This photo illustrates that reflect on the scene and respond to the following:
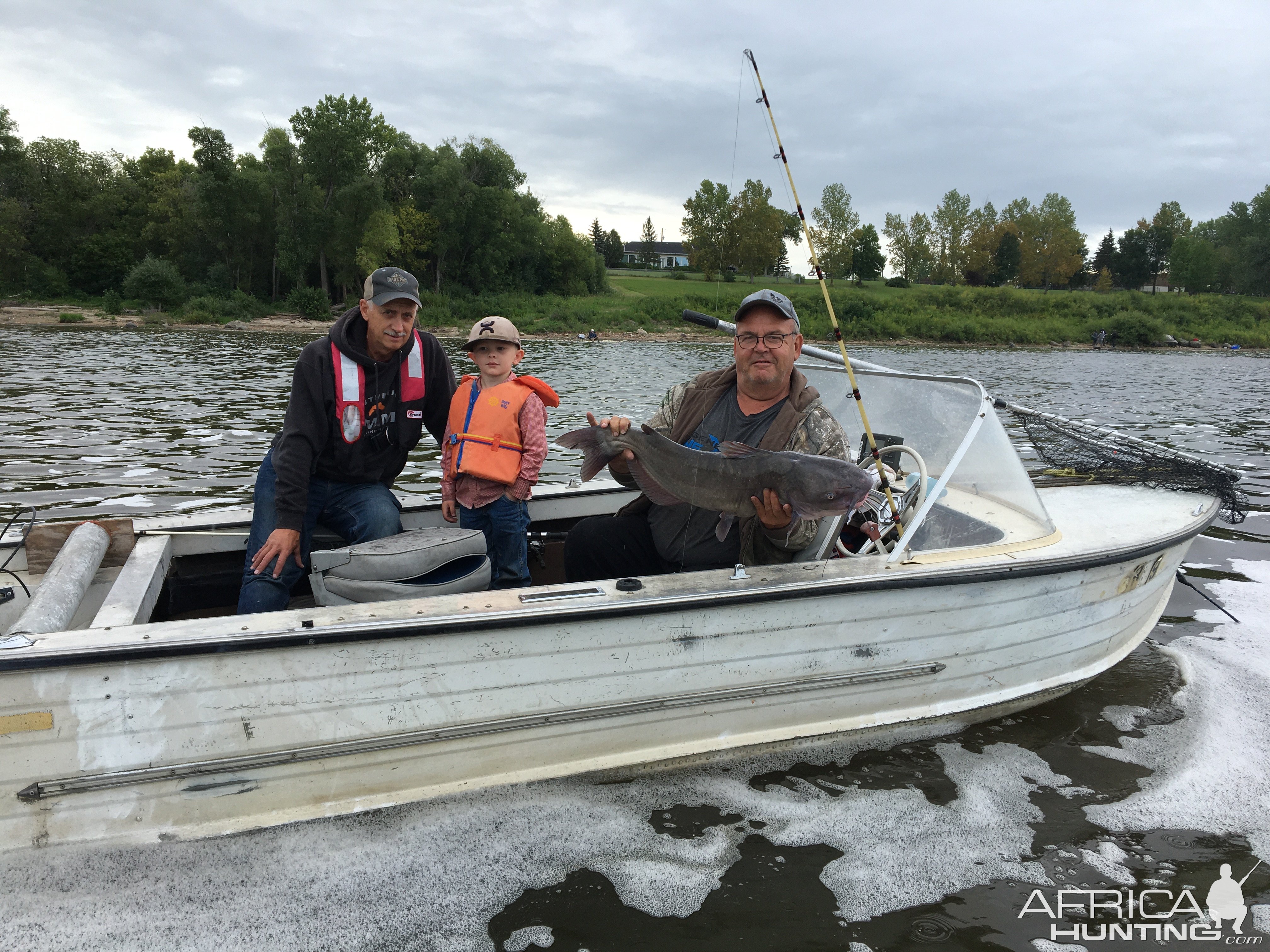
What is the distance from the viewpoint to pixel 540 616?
304 centimetres

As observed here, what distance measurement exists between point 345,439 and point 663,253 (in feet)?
456

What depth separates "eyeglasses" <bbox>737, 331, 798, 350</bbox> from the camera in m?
3.56

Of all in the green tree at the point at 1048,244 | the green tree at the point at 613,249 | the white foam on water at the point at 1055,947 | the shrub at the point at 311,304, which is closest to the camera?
the white foam on water at the point at 1055,947

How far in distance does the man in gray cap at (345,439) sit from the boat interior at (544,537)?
6.6 inches

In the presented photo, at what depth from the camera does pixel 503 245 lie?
5512 centimetres

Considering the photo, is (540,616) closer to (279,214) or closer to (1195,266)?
(279,214)

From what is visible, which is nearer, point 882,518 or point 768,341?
point 768,341

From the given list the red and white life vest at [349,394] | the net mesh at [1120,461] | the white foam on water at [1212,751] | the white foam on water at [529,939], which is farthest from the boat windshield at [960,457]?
the red and white life vest at [349,394]

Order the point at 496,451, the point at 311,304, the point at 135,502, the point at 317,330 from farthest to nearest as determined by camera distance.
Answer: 1. the point at 311,304
2. the point at 317,330
3. the point at 135,502
4. the point at 496,451

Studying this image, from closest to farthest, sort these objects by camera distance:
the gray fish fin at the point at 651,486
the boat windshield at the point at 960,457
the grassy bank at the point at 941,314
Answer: the gray fish fin at the point at 651,486 < the boat windshield at the point at 960,457 < the grassy bank at the point at 941,314

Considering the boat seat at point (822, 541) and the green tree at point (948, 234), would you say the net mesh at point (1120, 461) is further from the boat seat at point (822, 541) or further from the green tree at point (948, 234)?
the green tree at point (948, 234)

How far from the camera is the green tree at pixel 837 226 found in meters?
81.5


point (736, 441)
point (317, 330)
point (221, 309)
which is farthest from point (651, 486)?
point (221, 309)

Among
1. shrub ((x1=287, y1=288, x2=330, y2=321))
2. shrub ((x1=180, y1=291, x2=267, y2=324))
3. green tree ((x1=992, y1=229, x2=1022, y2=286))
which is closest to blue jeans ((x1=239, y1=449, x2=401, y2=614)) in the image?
shrub ((x1=180, y1=291, x2=267, y2=324))
